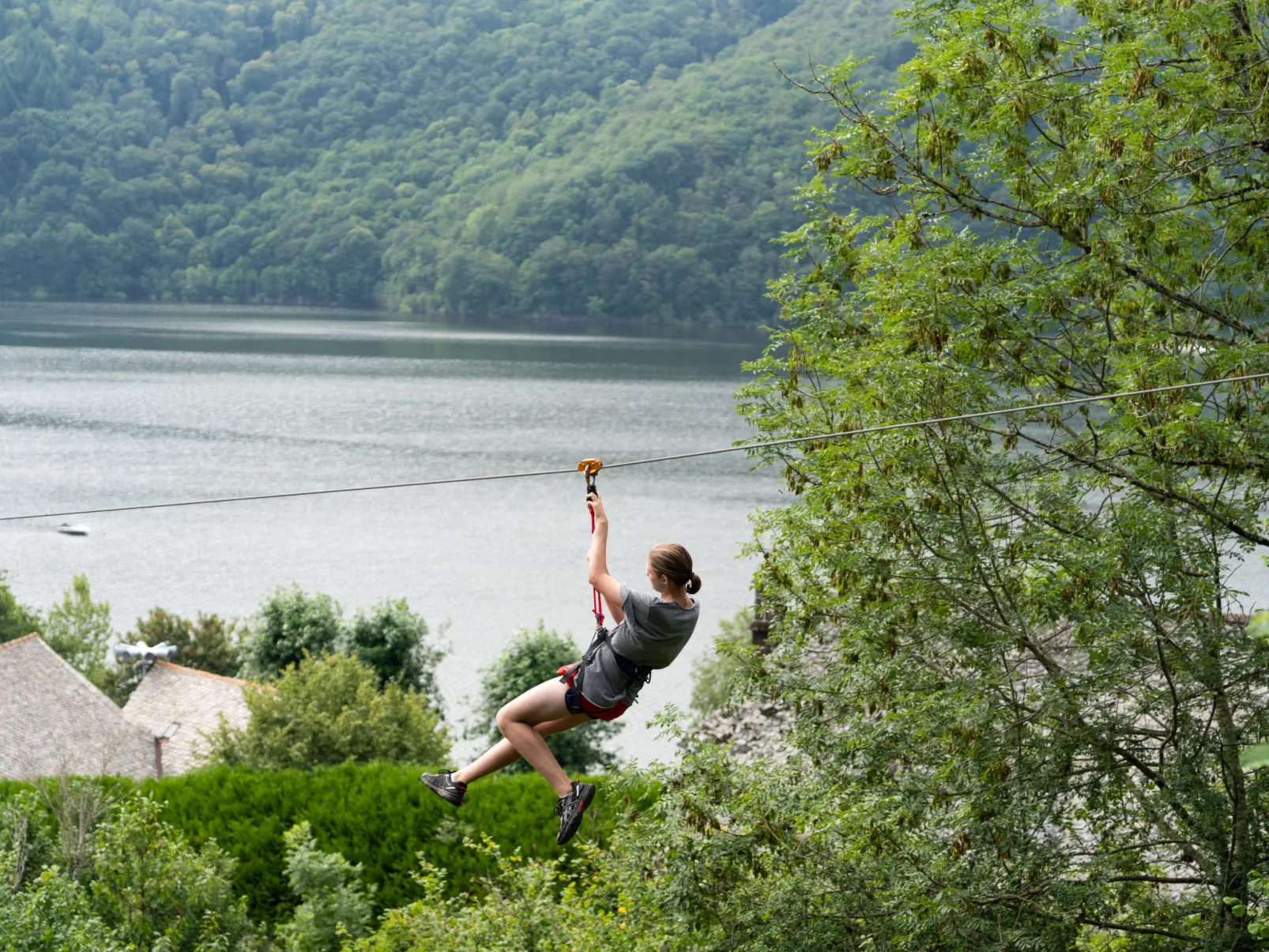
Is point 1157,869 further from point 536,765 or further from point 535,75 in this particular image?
point 535,75

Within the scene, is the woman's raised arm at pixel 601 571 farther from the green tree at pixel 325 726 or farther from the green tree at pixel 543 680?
the green tree at pixel 543 680

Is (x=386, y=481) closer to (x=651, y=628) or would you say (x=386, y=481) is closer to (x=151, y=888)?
(x=151, y=888)

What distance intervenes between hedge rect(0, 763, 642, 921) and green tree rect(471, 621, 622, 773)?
41.1 ft

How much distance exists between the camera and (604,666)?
757 cm

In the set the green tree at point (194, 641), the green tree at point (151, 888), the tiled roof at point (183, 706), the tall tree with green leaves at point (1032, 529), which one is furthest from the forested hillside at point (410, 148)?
the tall tree with green leaves at point (1032, 529)

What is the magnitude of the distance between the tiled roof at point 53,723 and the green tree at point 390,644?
763 cm

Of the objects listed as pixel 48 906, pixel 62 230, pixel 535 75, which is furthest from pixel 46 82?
pixel 48 906

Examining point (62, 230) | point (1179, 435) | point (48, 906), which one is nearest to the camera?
point (1179, 435)

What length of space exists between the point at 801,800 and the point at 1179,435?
4987 mm

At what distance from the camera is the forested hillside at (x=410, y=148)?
436 ft

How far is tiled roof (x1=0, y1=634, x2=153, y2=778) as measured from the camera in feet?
108

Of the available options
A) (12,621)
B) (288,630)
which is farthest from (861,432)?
(12,621)

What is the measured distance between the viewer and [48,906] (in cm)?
1766

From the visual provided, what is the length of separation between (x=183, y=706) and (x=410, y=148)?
140349 mm
